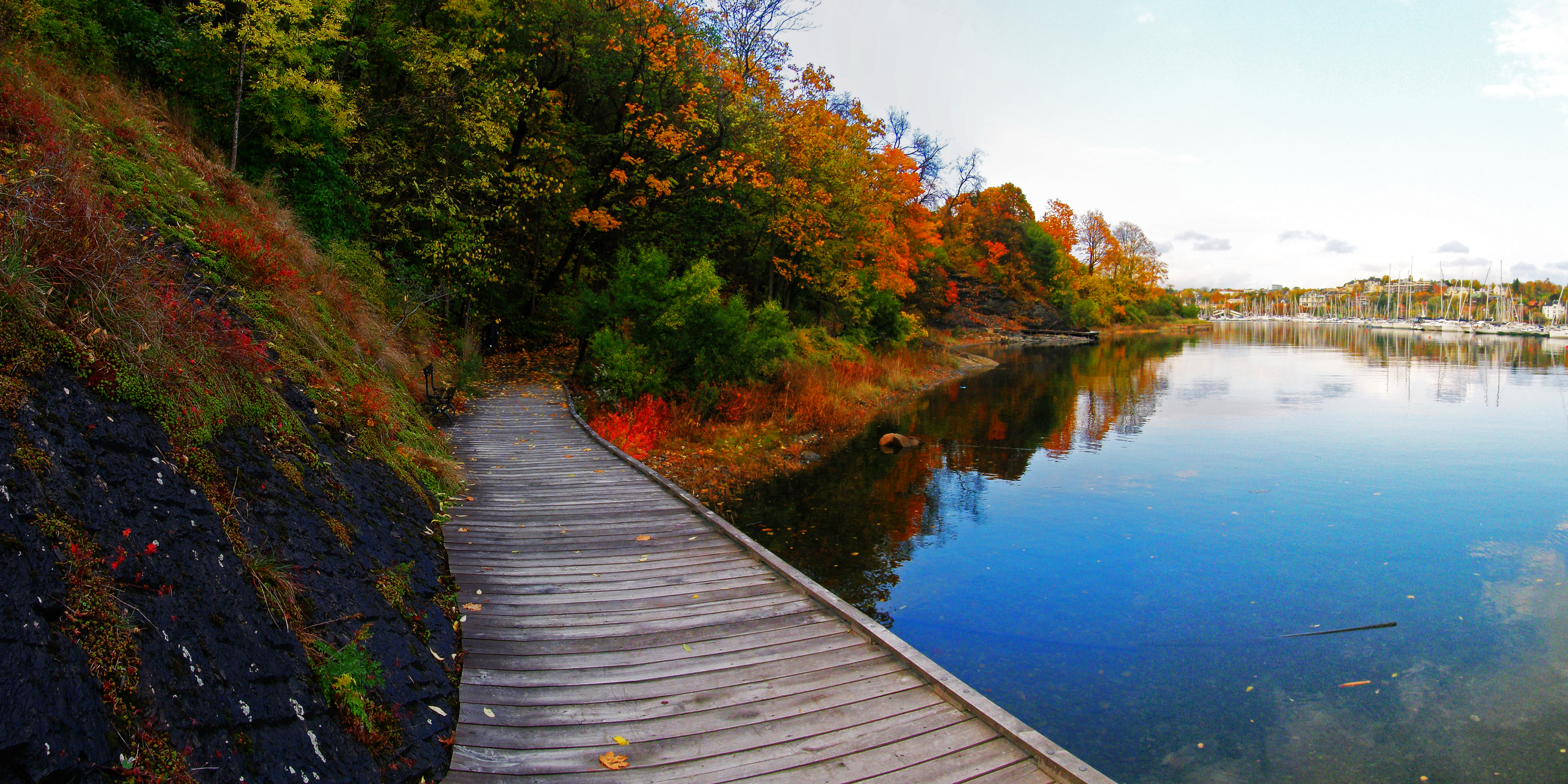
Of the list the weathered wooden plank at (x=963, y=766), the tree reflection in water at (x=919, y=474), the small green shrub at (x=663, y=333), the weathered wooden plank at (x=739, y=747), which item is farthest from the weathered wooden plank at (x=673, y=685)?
the small green shrub at (x=663, y=333)

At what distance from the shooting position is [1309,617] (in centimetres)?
936

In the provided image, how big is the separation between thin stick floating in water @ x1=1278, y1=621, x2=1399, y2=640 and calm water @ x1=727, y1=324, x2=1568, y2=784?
98 mm

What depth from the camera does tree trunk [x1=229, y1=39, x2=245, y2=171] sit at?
12.5 metres

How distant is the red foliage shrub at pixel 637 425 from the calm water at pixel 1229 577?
2348mm

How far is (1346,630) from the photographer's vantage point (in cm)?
905

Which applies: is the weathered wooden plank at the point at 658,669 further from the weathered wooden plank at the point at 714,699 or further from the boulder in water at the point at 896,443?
the boulder in water at the point at 896,443

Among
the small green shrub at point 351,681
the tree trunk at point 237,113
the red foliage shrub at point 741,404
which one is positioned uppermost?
the tree trunk at point 237,113

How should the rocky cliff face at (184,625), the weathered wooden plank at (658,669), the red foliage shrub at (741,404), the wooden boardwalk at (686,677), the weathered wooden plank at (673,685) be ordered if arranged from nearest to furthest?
the rocky cliff face at (184,625)
the wooden boardwalk at (686,677)
the weathered wooden plank at (673,685)
the weathered wooden plank at (658,669)
the red foliage shrub at (741,404)

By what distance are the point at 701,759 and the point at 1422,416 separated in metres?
29.2

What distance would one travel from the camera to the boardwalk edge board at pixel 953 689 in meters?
4.19

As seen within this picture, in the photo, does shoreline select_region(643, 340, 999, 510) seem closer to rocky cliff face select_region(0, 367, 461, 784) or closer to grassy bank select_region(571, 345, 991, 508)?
grassy bank select_region(571, 345, 991, 508)

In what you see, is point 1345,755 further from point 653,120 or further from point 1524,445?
point 653,120

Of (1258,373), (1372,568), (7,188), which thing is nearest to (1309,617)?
(1372,568)

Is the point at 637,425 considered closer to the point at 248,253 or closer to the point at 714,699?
the point at 248,253
